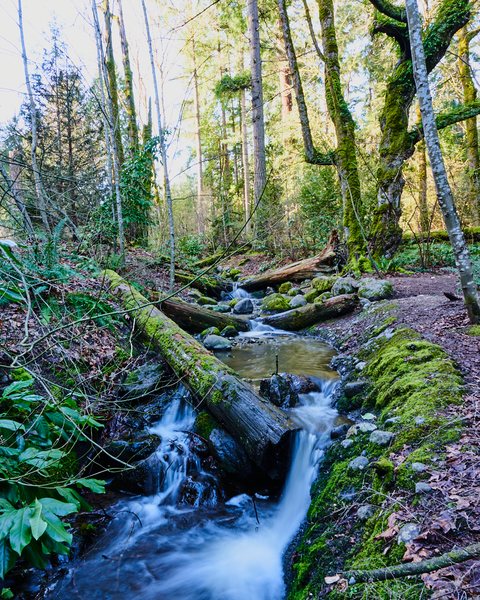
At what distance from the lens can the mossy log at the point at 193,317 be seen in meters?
6.71

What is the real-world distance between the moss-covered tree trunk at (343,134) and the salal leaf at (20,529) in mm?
8919

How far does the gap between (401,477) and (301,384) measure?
2.50 m

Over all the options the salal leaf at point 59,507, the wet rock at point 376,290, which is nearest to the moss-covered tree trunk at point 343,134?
the wet rock at point 376,290

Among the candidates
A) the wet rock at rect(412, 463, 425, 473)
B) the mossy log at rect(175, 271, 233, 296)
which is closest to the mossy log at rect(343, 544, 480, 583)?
the wet rock at rect(412, 463, 425, 473)

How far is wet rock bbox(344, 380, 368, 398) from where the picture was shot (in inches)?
155

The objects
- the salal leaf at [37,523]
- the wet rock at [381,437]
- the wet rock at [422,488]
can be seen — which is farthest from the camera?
the wet rock at [381,437]

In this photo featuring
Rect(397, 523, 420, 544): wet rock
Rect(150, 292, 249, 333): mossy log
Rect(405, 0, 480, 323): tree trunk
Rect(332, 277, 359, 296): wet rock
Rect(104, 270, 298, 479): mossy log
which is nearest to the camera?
Rect(397, 523, 420, 544): wet rock

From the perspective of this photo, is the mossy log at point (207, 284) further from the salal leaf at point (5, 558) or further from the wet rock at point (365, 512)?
the salal leaf at point (5, 558)

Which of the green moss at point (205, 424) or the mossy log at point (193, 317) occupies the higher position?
the mossy log at point (193, 317)

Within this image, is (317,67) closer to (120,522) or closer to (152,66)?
(152,66)

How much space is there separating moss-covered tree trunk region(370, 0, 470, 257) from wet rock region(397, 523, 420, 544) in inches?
315

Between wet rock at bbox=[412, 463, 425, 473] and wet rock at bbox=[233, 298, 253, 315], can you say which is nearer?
wet rock at bbox=[412, 463, 425, 473]

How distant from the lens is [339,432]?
342cm

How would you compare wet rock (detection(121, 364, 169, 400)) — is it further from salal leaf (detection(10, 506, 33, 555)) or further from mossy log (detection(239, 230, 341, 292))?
mossy log (detection(239, 230, 341, 292))
